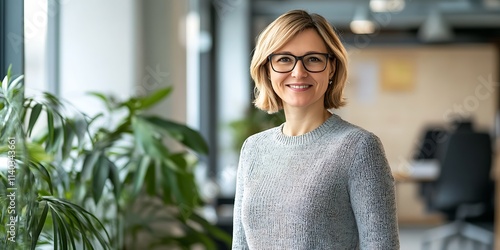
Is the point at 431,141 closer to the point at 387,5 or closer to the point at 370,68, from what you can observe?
the point at 387,5

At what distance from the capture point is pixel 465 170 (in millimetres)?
7371

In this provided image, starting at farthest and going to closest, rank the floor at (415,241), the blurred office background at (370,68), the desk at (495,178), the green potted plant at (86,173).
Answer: the floor at (415,241)
the desk at (495,178)
the blurred office background at (370,68)
the green potted plant at (86,173)

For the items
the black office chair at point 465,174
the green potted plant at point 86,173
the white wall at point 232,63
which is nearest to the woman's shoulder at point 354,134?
the green potted plant at point 86,173

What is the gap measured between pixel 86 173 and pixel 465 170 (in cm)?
520

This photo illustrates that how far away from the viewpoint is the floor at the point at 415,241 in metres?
8.48

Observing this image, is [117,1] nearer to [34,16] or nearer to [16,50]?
[34,16]

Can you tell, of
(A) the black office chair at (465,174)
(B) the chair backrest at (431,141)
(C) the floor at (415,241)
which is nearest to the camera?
(A) the black office chair at (465,174)

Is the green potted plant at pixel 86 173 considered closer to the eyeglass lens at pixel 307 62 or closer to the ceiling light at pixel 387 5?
the eyeglass lens at pixel 307 62

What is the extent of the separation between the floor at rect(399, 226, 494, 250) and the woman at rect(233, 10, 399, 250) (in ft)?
23.5

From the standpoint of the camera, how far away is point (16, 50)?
274 cm

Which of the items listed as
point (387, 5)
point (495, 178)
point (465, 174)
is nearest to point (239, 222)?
point (495, 178)

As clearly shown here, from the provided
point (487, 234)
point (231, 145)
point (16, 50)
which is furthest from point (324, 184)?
point (231, 145)

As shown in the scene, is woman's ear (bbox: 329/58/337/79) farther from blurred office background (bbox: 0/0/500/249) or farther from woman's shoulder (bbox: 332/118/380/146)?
blurred office background (bbox: 0/0/500/249)

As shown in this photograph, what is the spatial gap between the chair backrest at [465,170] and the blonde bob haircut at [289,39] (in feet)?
20.0
